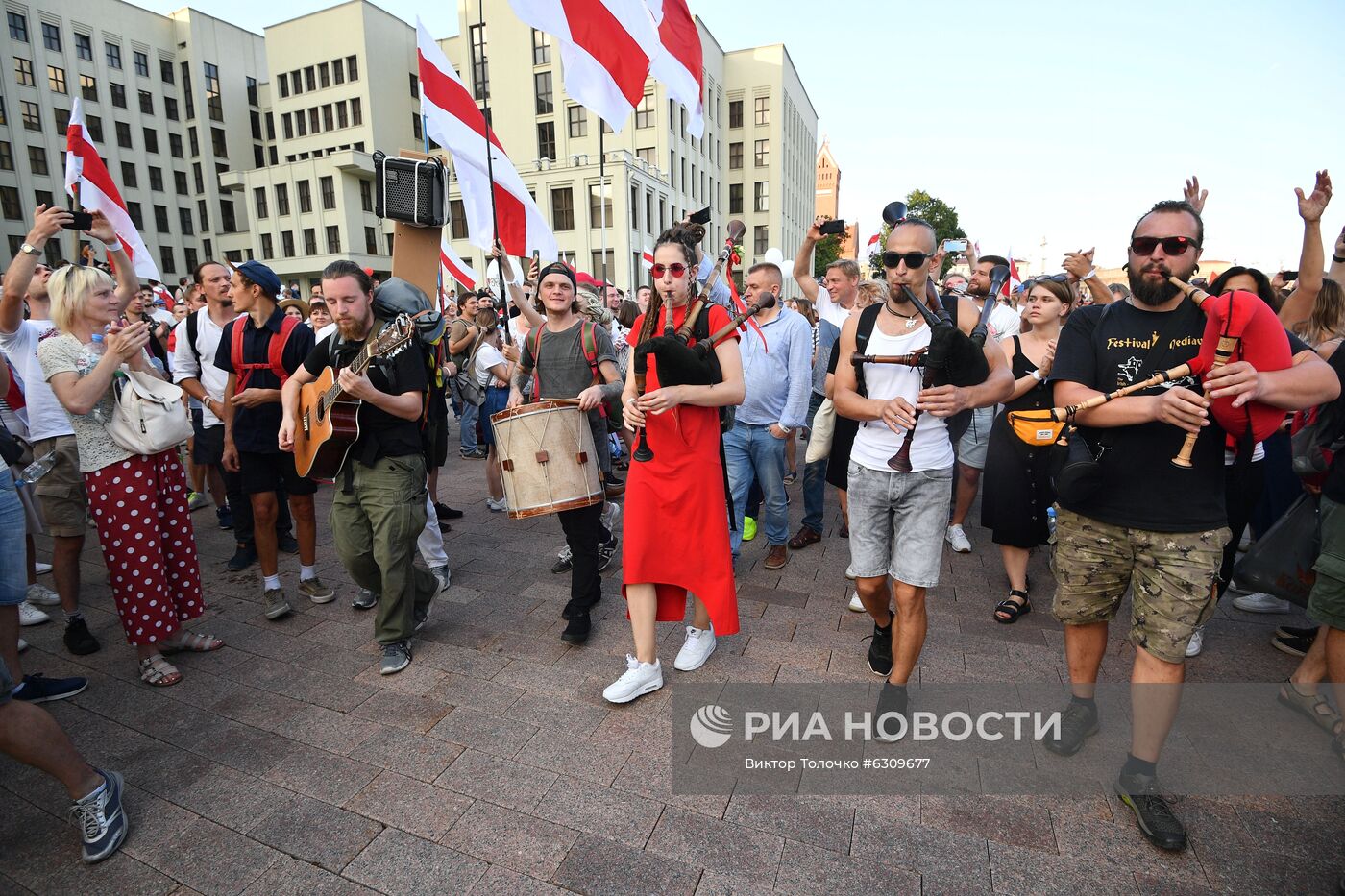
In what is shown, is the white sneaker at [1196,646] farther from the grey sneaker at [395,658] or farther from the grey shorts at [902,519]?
the grey sneaker at [395,658]

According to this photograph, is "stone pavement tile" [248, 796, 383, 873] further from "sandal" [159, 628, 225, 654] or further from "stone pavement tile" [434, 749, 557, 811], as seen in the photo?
"sandal" [159, 628, 225, 654]

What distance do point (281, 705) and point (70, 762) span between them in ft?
3.14

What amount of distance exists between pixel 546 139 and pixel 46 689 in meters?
43.9

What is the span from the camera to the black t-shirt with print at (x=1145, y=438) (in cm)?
237

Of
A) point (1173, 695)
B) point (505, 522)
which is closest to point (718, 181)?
point (505, 522)

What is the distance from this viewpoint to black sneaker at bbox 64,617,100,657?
388cm

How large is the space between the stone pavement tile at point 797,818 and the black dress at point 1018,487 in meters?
2.49

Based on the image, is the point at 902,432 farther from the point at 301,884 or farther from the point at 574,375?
the point at 301,884

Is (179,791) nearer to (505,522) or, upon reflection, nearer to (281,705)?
(281,705)

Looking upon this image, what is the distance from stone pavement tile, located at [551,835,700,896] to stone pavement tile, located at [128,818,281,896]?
1.07 metres

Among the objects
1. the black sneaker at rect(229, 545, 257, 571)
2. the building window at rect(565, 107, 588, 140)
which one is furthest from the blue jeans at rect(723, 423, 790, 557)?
the building window at rect(565, 107, 588, 140)

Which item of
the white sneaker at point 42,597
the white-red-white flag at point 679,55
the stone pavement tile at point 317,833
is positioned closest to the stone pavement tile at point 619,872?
the stone pavement tile at point 317,833

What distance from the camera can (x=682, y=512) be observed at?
3.22m

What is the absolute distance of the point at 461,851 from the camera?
2.36m
